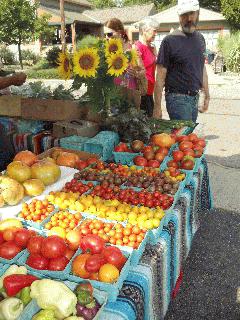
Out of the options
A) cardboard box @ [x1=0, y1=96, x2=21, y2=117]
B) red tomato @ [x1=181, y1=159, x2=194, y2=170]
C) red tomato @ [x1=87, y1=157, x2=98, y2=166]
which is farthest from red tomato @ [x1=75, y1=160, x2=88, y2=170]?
cardboard box @ [x1=0, y1=96, x2=21, y2=117]

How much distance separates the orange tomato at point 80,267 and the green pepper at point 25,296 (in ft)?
1.05

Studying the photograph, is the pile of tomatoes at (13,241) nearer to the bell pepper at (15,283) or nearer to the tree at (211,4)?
the bell pepper at (15,283)

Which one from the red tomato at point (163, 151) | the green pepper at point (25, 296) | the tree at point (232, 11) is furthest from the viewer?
the tree at point (232, 11)

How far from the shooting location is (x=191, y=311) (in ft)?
9.69

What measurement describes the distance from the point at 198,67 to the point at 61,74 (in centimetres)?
164

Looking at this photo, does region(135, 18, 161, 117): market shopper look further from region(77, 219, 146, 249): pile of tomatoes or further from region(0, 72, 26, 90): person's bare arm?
region(77, 219, 146, 249): pile of tomatoes


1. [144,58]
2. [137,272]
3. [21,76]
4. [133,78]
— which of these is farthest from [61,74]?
[137,272]

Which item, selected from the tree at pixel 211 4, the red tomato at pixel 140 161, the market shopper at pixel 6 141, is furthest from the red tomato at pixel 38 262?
the tree at pixel 211 4

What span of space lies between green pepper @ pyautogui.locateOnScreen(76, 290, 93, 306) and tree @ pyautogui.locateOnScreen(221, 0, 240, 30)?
107ft

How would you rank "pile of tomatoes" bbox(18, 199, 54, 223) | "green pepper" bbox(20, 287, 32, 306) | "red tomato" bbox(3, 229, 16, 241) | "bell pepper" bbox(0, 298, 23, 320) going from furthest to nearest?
"pile of tomatoes" bbox(18, 199, 54, 223)
"red tomato" bbox(3, 229, 16, 241)
"green pepper" bbox(20, 287, 32, 306)
"bell pepper" bbox(0, 298, 23, 320)

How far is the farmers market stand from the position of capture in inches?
67.4

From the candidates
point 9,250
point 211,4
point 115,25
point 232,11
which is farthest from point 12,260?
point 211,4

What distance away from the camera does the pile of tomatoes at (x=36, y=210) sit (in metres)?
2.33

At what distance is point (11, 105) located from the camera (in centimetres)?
443
